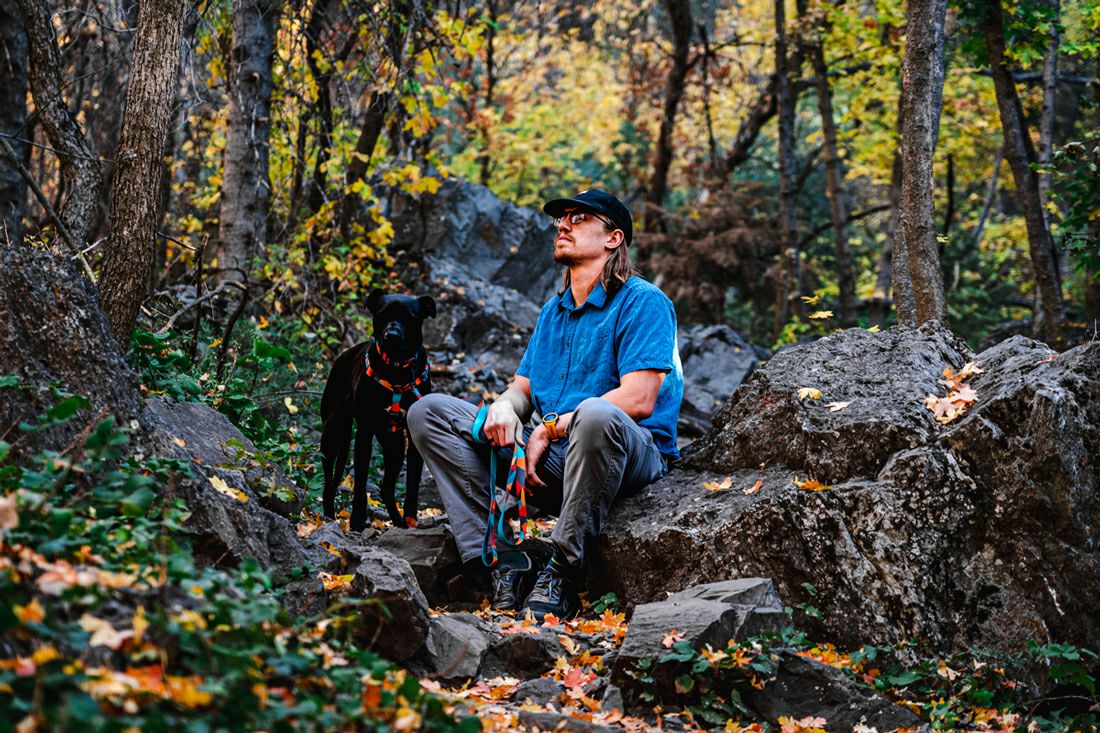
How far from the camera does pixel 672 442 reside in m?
4.66

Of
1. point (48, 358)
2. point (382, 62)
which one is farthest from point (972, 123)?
point (48, 358)

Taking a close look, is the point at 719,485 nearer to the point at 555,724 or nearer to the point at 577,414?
the point at 577,414

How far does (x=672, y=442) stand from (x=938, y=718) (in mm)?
1914

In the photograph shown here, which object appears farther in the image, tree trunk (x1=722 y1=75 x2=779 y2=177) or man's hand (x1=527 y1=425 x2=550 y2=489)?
tree trunk (x1=722 y1=75 x2=779 y2=177)

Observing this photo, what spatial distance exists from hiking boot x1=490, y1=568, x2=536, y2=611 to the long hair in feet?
4.81

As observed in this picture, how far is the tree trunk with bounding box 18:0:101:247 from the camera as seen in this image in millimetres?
5098

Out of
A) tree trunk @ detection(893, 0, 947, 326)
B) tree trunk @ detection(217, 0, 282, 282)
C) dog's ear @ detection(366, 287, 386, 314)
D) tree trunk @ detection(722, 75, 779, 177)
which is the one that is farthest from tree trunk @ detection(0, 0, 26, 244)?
tree trunk @ detection(722, 75, 779, 177)

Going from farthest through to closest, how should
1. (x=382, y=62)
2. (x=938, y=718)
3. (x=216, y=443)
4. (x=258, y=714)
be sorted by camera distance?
1. (x=382, y=62)
2. (x=216, y=443)
3. (x=938, y=718)
4. (x=258, y=714)

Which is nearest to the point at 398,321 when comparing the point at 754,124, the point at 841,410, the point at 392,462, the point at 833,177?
the point at 392,462

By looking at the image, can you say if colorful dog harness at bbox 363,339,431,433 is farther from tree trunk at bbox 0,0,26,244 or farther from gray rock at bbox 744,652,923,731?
tree trunk at bbox 0,0,26,244

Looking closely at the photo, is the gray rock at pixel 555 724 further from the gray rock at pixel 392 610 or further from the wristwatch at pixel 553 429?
the wristwatch at pixel 553 429

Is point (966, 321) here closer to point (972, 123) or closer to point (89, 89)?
point (972, 123)

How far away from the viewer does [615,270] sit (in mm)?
4633

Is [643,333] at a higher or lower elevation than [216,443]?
higher
